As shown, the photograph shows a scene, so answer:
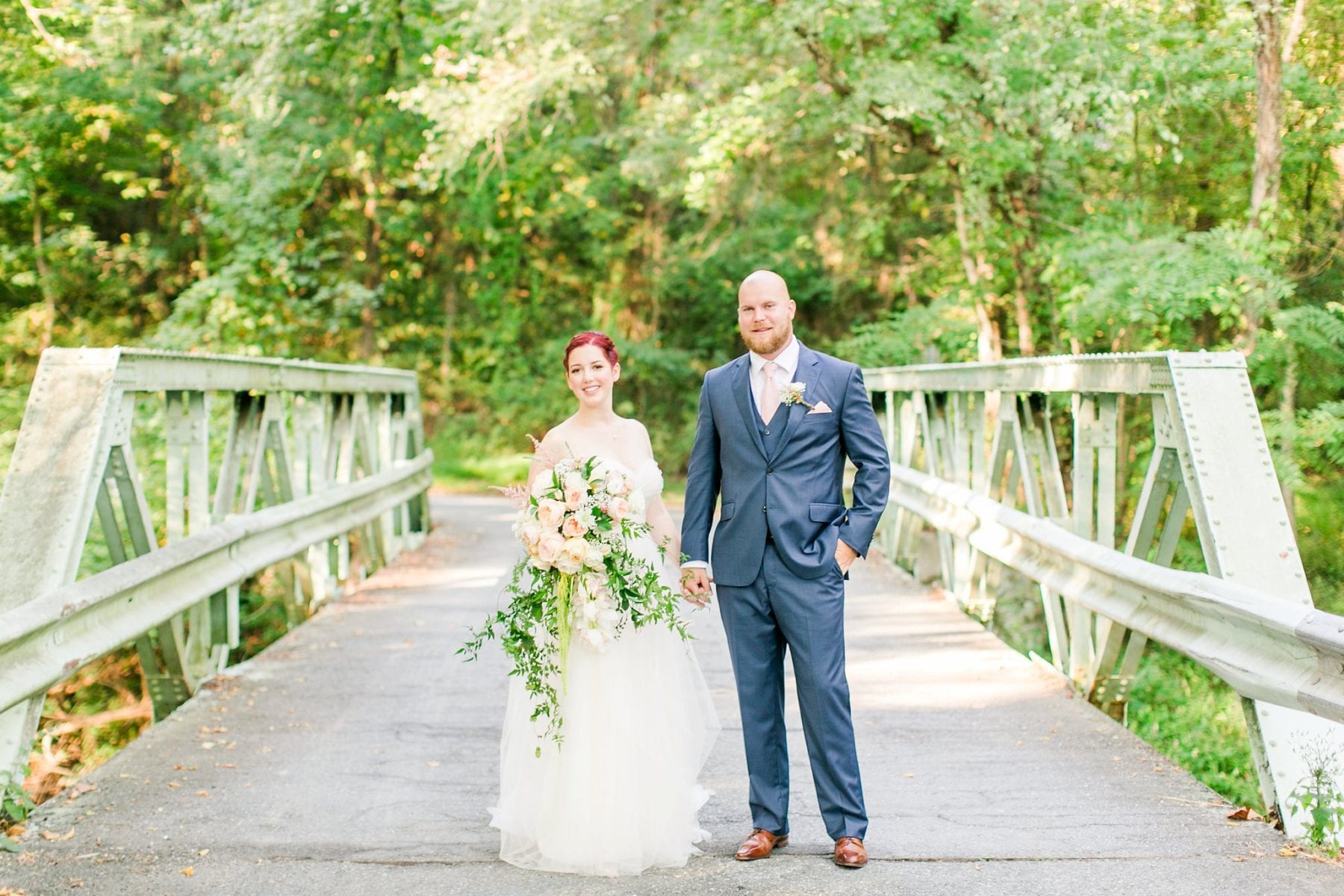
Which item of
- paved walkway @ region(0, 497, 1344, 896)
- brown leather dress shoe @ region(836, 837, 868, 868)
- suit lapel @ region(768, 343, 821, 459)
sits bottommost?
paved walkway @ region(0, 497, 1344, 896)

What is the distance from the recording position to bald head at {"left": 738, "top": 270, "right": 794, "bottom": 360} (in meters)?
4.38

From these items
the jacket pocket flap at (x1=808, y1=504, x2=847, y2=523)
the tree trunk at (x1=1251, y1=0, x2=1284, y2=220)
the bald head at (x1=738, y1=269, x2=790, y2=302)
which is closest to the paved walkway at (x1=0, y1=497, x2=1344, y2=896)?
the jacket pocket flap at (x1=808, y1=504, x2=847, y2=523)

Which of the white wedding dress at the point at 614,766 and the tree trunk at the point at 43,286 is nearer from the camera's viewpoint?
the white wedding dress at the point at 614,766

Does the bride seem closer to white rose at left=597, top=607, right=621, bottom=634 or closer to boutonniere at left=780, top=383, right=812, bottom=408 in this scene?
white rose at left=597, top=607, right=621, bottom=634

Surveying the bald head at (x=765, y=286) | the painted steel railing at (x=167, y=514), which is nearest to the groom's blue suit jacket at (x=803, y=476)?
the bald head at (x=765, y=286)

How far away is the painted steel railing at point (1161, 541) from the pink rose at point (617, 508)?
1971 millimetres

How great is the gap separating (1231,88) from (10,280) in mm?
20222

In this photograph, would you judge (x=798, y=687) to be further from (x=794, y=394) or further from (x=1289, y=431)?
(x=1289, y=431)

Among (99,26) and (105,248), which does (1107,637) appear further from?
(105,248)

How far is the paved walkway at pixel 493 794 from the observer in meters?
4.11

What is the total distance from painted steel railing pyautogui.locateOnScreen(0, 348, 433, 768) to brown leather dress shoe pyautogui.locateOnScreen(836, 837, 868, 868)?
2587mm

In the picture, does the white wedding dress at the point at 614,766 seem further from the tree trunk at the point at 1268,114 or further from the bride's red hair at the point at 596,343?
the tree trunk at the point at 1268,114

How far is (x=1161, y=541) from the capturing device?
18.5 feet

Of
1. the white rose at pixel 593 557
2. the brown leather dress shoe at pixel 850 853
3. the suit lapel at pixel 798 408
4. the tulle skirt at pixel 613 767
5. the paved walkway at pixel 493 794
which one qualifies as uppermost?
the suit lapel at pixel 798 408
